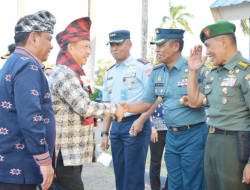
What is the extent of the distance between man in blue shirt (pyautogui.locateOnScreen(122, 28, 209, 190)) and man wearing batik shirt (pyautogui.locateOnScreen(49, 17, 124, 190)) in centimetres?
70

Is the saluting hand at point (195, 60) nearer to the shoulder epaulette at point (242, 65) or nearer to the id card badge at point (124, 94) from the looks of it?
the shoulder epaulette at point (242, 65)

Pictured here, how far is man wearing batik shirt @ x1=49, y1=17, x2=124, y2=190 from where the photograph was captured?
2586mm

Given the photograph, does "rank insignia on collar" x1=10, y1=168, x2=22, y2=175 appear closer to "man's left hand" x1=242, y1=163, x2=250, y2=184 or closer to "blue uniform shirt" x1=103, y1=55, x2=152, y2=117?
"man's left hand" x1=242, y1=163, x2=250, y2=184

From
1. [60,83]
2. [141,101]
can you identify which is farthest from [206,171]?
[60,83]

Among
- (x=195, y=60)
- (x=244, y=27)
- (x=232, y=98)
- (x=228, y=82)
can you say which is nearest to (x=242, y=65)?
(x=228, y=82)

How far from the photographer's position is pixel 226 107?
2457 millimetres

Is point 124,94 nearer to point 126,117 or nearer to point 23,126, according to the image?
point 126,117

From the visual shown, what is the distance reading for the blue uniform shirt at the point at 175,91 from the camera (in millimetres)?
3072

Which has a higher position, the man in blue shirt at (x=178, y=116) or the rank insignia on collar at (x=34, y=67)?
the rank insignia on collar at (x=34, y=67)

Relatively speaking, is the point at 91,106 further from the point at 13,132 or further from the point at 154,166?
the point at 154,166

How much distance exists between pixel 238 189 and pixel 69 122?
168 centimetres

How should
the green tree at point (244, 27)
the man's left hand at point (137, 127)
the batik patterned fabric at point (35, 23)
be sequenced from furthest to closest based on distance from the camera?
1. the green tree at point (244, 27)
2. the man's left hand at point (137, 127)
3. the batik patterned fabric at point (35, 23)

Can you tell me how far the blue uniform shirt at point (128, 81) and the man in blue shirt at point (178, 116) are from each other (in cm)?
44

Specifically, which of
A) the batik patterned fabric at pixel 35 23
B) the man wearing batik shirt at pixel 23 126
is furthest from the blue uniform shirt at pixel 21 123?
the batik patterned fabric at pixel 35 23
